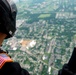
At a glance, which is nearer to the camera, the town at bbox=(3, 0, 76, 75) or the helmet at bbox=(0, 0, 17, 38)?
the helmet at bbox=(0, 0, 17, 38)

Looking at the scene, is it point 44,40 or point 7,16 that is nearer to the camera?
point 7,16

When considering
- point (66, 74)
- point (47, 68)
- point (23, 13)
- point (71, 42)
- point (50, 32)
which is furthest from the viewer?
point (23, 13)

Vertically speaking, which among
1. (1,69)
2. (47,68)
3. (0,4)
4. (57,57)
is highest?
(0,4)

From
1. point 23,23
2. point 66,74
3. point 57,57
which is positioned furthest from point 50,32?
point 66,74

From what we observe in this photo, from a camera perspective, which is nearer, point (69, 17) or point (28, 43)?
point (28, 43)

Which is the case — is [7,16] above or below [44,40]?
above

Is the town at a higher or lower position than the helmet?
lower

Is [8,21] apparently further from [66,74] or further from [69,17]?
[69,17]

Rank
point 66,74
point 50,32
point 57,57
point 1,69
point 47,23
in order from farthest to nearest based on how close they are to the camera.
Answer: point 47,23, point 50,32, point 57,57, point 66,74, point 1,69
